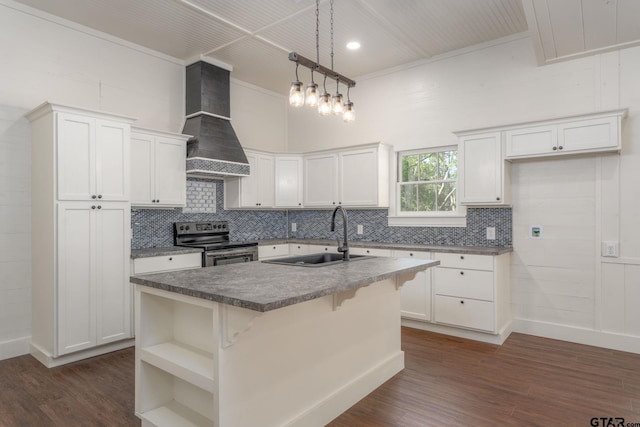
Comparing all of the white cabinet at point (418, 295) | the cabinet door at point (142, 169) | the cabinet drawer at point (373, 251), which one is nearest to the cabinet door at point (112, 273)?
the cabinet door at point (142, 169)

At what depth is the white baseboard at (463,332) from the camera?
3807 mm

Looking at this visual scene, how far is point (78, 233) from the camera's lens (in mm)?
3338

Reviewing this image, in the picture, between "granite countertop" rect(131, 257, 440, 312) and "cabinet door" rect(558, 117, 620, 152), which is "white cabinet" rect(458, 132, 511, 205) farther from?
"granite countertop" rect(131, 257, 440, 312)

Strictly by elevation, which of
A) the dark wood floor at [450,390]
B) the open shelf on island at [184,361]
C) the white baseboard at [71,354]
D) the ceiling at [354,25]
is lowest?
the dark wood floor at [450,390]

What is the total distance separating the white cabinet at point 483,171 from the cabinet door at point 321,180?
1.75 meters

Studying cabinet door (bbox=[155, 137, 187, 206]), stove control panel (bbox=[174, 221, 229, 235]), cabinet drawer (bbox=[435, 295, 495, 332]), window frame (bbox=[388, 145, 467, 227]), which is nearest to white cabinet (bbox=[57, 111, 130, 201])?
cabinet door (bbox=[155, 137, 187, 206])

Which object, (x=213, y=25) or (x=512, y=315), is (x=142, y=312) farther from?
(x=512, y=315)

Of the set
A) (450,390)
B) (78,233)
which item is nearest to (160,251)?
(78,233)

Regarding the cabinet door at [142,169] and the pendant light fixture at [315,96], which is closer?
the pendant light fixture at [315,96]

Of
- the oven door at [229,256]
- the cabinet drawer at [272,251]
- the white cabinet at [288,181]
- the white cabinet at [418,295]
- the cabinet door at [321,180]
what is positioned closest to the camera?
the white cabinet at [418,295]

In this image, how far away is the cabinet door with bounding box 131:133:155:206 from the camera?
398cm

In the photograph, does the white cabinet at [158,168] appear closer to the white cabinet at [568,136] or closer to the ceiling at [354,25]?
the ceiling at [354,25]

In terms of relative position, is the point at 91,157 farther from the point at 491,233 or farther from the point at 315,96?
the point at 491,233

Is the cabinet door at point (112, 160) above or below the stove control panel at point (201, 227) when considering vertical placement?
above
